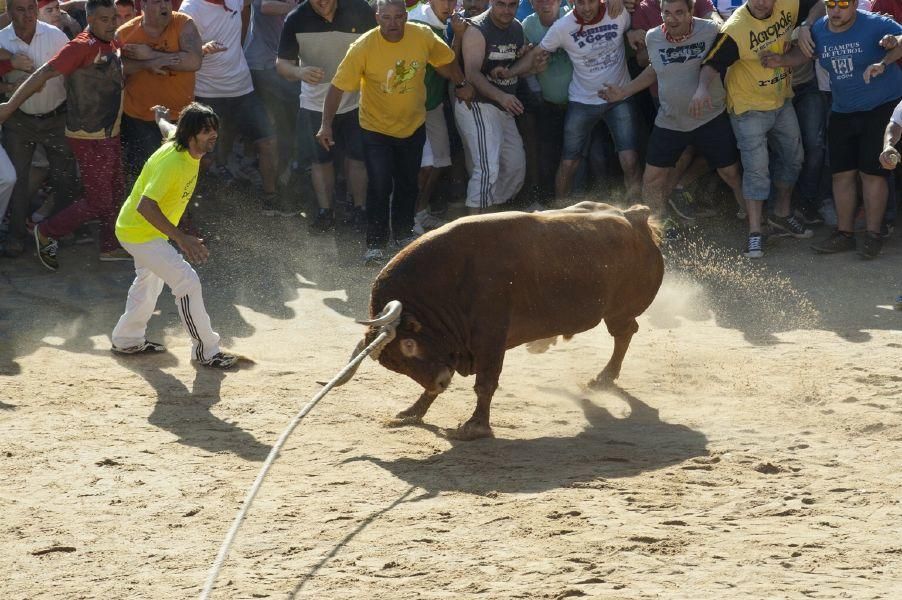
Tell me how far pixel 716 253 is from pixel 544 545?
607cm

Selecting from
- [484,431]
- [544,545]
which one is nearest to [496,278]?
[484,431]

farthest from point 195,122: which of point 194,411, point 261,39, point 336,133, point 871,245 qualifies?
point 871,245

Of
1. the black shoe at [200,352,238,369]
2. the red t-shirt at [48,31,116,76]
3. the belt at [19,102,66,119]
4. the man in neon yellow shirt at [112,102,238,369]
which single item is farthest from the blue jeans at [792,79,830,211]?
the belt at [19,102,66,119]

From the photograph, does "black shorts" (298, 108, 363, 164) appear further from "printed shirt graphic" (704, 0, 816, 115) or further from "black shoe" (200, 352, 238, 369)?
"black shoe" (200, 352, 238, 369)

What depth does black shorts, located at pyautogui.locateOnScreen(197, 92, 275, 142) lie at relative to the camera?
11953 millimetres

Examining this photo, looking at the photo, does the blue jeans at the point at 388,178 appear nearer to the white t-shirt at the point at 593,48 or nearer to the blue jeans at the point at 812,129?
the white t-shirt at the point at 593,48

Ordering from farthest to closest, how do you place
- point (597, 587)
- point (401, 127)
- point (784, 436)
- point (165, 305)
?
1. point (401, 127)
2. point (165, 305)
3. point (784, 436)
4. point (597, 587)

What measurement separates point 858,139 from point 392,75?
13.3 feet

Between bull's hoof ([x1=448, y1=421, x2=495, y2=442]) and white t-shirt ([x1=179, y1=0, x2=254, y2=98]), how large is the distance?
5.57m

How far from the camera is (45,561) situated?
5715 mm

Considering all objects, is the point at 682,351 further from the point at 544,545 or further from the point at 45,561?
the point at 45,561

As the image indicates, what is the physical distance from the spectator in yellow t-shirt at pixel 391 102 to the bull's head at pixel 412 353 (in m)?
4.00

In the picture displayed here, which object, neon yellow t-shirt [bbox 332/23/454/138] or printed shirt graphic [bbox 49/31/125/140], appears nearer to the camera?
printed shirt graphic [bbox 49/31/125/140]

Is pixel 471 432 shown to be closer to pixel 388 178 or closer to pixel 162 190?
pixel 162 190
